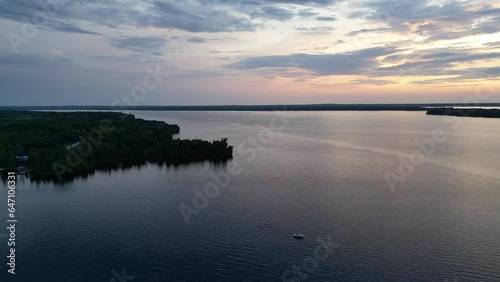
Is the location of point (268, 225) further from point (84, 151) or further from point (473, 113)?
point (473, 113)

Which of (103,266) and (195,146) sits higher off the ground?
(195,146)

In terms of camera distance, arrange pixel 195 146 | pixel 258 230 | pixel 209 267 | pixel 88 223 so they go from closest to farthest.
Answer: pixel 209 267 → pixel 258 230 → pixel 88 223 → pixel 195 146

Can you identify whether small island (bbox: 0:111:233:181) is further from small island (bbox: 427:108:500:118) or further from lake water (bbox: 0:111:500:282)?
small island (bbox: 427:108:500:118)

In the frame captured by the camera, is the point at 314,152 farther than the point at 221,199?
Yes

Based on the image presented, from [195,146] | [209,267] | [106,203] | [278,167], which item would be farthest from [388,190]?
[195,146]

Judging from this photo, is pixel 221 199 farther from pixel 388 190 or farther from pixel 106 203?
pixel 388 190

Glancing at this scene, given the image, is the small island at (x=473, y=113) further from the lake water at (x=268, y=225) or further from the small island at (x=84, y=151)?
the small island at (x=84, y=151)

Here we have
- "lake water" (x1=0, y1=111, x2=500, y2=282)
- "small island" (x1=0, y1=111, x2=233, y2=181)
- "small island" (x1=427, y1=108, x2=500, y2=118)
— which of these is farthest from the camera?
"small island" (x1=427, y1=108, x2=500, y2=118)

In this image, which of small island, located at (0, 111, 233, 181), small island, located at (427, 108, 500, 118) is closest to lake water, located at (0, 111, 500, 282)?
small island, located at (0, 111, 233, 181)

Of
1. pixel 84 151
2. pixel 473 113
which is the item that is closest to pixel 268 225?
pixel 84 151
